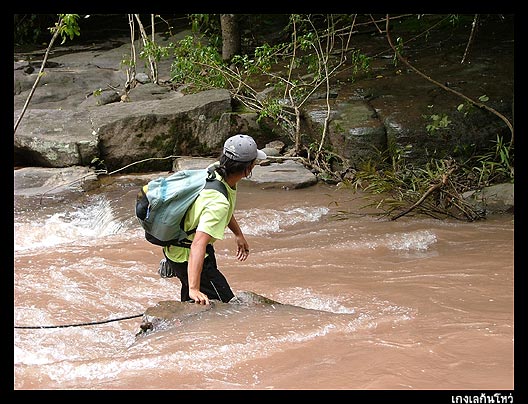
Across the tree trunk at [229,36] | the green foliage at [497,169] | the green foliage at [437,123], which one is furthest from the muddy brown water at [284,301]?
the tree trunk at [229,36]

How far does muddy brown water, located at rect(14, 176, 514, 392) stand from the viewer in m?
3.37

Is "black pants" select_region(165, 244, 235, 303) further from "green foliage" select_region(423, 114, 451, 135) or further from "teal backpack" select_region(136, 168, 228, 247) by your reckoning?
"green foliage" select_region(423, 114, 451, 135)

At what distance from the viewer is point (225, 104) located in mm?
10055

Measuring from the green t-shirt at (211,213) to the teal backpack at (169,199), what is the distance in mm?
38

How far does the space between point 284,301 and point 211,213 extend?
1.46 m

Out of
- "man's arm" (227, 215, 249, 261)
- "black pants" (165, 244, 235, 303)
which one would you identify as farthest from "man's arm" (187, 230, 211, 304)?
"man's arm" (227, 215, 249, 261)

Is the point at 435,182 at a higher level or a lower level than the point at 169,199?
lower

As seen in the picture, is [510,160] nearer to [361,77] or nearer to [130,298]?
[361,77]

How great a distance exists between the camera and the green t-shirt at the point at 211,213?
12.8 feet

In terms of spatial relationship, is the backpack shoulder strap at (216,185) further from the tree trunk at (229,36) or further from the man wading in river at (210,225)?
the tree trunk at (229,36)

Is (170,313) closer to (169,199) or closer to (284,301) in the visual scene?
(169,199)

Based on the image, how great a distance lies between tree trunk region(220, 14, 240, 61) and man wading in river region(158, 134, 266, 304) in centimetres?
847

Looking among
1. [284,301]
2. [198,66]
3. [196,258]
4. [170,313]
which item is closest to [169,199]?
[196,258]

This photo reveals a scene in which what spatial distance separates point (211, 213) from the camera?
3920 mm
